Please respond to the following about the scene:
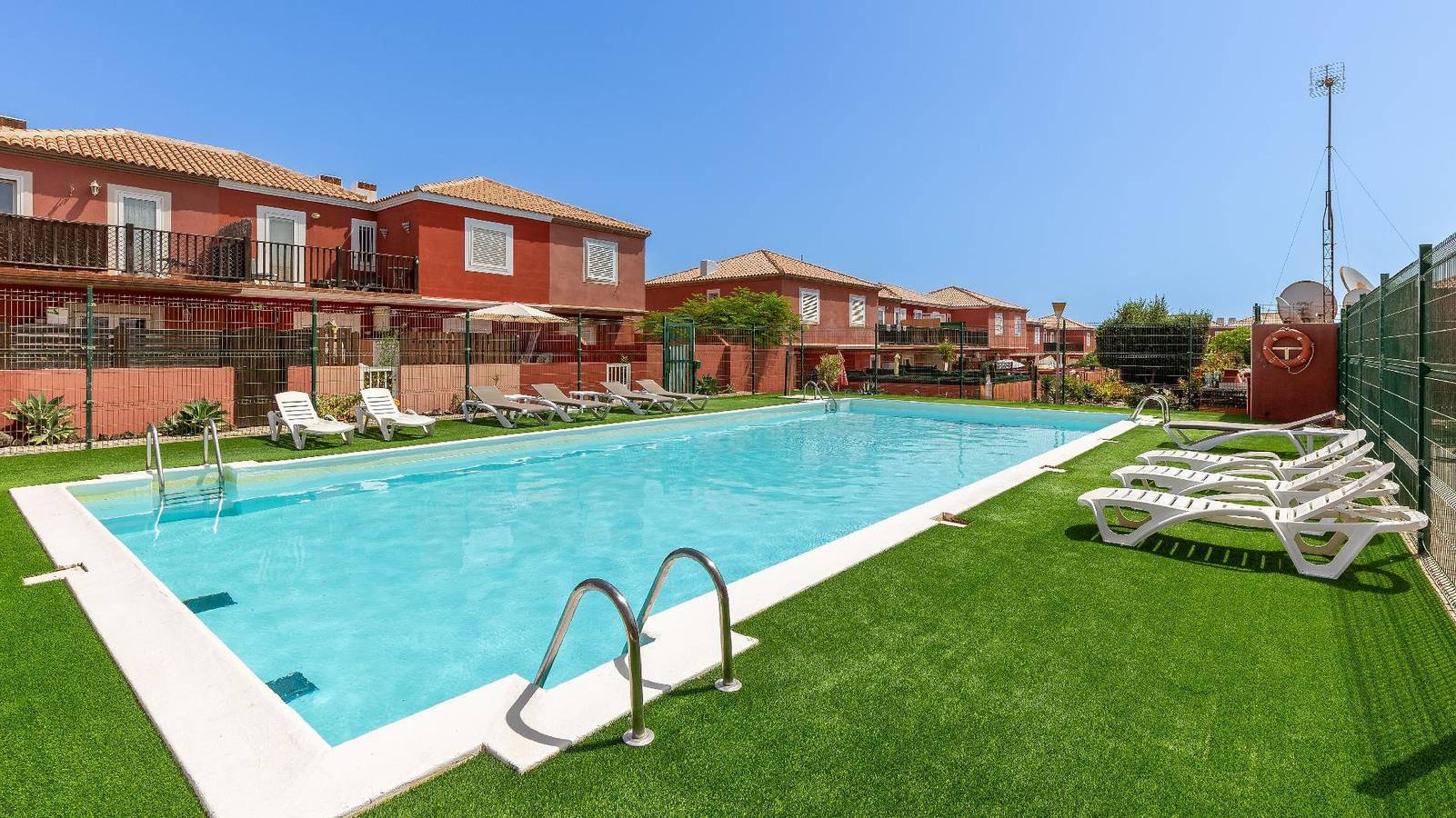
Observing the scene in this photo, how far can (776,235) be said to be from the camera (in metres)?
41.2

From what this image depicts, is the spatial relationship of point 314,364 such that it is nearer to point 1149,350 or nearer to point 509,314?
point 509,314

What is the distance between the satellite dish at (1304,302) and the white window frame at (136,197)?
27.0 meters

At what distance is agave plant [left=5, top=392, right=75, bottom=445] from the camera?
12.1 m

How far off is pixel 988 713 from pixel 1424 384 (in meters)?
4.92

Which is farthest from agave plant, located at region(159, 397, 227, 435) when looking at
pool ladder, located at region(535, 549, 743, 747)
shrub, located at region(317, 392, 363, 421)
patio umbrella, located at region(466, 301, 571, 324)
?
pool ladder, located at region(535, 549, 743, 747)

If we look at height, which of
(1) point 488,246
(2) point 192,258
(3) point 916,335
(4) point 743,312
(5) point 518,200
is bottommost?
(3) point 916,335

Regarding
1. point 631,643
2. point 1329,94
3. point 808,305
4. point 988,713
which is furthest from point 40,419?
point 1329,94

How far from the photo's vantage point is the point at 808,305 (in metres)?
38.3

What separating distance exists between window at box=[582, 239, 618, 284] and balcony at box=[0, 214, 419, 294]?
6.53 metres

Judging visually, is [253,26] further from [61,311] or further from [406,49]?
[61,311]

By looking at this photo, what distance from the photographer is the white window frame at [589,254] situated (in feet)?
86.4

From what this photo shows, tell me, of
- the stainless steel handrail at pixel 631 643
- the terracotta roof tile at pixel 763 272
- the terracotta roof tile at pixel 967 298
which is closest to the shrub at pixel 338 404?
the stainless steel handrail at pixel 631 643

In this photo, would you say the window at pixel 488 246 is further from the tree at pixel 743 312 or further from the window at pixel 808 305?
the window at pixel 808 305

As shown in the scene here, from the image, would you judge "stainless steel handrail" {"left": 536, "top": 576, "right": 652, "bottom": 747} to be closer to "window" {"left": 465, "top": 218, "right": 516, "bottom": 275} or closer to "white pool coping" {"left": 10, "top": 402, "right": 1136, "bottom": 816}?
"white pool coping" {"left": 10, "top": 402, "right": 1136, "bottom": 816}
